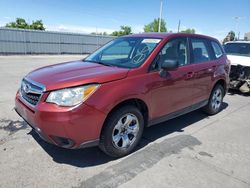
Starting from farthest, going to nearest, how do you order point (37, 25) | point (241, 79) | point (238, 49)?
point (37, 25), point (238, 49), point (241, 79)

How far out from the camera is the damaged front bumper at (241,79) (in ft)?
25.6

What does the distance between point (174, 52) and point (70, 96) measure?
214 cm

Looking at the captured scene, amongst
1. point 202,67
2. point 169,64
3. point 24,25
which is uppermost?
point 24,25

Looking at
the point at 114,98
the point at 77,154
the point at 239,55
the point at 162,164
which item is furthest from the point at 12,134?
the point at 239,55

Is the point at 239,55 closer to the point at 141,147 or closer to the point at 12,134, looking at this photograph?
the point at 141,147

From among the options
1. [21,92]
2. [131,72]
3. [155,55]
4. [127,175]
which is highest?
[155,55]

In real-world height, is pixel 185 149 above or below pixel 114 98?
below

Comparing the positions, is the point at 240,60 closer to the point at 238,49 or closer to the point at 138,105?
the point at 238,49

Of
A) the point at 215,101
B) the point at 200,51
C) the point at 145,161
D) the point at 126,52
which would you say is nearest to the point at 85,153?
the point at 145,161

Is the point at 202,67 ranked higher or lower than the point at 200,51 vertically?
lower

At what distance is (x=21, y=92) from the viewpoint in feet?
11.6

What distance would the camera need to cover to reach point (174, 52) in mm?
4141

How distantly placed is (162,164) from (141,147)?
57 centimetres

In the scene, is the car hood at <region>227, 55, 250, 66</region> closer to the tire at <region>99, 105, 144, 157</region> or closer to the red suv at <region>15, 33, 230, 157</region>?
the red suv at <region>15, 33, 230, 157</region>
